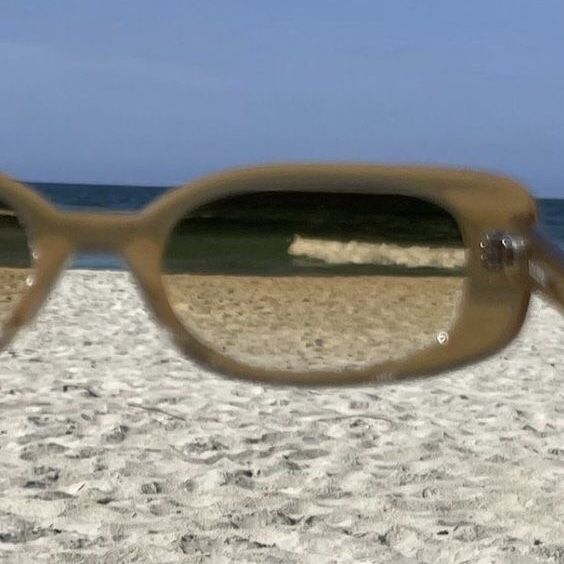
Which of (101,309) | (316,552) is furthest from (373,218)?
(101,309)

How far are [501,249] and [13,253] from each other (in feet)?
2.22

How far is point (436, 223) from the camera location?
97 cm

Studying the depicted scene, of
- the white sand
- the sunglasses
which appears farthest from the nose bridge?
the white sand

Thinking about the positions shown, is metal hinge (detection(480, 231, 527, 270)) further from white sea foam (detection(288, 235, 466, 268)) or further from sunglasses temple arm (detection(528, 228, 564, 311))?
white sea foam (detection(288, 235, 466, 268))

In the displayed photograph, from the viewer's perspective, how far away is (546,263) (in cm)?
89

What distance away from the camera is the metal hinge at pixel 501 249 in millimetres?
898

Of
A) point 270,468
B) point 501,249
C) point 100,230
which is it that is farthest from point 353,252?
point 270,468

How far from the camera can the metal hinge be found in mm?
898

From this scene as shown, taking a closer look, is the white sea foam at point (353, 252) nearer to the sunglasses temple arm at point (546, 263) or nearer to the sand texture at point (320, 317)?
the sand texture at point (320, 317)

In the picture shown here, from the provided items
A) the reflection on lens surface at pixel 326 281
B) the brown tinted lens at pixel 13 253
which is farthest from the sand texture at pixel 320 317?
the brown tinted lens at pixel 13 253

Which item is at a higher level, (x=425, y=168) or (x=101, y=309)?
(x=425, y=168)

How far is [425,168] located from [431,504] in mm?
1348

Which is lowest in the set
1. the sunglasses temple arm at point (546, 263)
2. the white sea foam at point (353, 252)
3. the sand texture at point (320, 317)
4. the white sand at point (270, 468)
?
the white sand at point (270, 468)

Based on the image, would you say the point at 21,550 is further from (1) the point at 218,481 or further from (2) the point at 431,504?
(2) the point at 431,504
